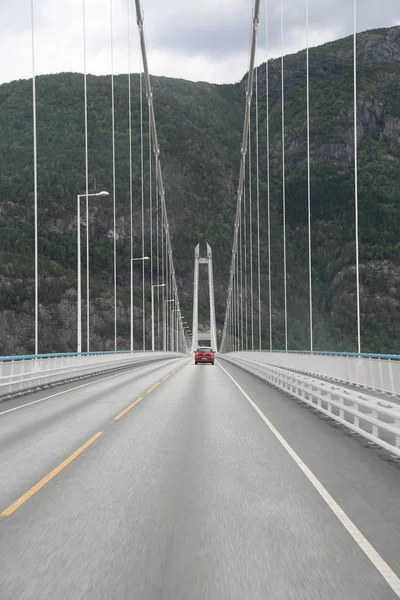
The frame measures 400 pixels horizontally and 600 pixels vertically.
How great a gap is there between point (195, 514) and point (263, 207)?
14608 cm

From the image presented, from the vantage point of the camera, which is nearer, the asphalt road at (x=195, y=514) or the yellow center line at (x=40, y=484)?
the asphalt road at (x=195, y=514)

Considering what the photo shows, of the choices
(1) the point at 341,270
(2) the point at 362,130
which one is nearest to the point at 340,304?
(1) the point at 341,270

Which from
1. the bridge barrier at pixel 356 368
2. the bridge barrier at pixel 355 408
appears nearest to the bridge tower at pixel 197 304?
the bridge barrier at pixel 356 368

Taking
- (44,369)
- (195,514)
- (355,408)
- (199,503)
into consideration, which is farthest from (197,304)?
(195,514)

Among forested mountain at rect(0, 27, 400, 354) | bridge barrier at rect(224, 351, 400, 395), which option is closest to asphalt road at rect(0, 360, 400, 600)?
bridge barrier at rect(224, 351, 400, 395)

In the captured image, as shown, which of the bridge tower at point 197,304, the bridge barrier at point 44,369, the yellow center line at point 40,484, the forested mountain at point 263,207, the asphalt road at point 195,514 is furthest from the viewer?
the bridge tower at point 197,304

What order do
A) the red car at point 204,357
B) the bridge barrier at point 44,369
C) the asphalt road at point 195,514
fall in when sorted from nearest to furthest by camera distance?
the asphalt road at point 195,514 → the bridge barrier at point 44,369 → the red car at point 204,357

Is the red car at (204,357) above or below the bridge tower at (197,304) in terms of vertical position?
below

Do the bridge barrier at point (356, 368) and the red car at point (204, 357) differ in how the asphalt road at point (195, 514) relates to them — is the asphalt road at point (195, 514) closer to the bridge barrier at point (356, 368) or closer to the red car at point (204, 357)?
the bridge barrier at point (356, 368)

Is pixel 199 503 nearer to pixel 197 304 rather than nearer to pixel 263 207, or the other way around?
pixel 263 207

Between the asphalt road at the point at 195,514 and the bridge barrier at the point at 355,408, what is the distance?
0.34m

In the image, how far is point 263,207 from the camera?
491 feet

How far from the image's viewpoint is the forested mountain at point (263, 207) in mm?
106062

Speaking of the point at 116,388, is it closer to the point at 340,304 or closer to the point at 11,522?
the point at 11,522
